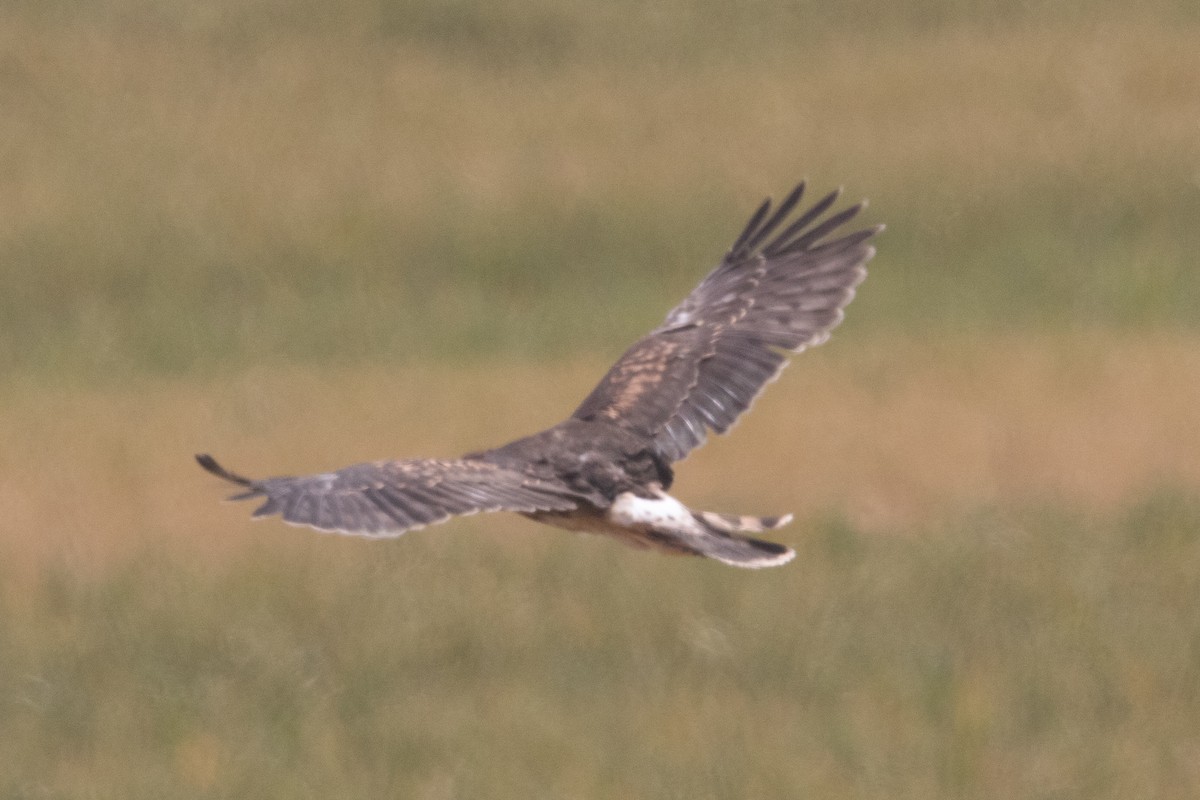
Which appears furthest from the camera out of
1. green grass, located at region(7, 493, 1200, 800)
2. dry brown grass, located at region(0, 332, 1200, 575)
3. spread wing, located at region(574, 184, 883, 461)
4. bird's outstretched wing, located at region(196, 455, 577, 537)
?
dry brown grass, located at region(0, 332, 1200, 575)

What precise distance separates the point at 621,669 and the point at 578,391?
5.25 metres

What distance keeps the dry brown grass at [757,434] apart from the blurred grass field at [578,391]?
0.05 metres

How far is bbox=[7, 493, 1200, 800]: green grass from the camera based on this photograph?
8.58 m

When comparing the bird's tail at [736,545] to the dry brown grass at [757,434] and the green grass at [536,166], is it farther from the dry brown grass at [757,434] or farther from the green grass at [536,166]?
the green grass at [536,166]

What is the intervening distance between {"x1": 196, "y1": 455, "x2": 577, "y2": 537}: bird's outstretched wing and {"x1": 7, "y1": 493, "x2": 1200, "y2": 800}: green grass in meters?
2.63

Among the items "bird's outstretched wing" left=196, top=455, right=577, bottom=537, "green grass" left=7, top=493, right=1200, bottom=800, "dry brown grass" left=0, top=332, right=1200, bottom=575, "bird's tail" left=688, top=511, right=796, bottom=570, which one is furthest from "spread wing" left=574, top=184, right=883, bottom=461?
"dry brown grass" left=0, top=332, right=1200, bottom=575

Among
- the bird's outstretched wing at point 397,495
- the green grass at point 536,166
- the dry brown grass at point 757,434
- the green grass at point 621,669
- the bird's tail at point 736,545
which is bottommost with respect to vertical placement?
the bird's outstretched wing at point 397,495

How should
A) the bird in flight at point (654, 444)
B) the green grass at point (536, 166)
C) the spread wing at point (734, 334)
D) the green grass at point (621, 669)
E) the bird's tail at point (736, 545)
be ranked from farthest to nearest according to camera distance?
1. the green grass at point (536, 166)
2. the green grass at point (621, 669)
3. the spread wing at point (734, 334)
4. the bird's tail at point (736, 545)
5. the bird in flight at point (654, 444)

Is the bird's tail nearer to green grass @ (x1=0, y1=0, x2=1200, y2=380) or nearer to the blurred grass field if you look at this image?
the blurred grass field

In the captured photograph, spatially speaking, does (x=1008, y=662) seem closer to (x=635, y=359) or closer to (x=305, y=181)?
(x=635, y=359)

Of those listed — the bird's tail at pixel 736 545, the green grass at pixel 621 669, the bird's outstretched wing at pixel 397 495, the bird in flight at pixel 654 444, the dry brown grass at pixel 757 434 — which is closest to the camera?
the bird's outstretched wing at pixel 397 495

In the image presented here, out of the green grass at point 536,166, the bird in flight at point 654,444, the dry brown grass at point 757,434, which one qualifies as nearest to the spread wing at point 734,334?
the bird in flight at point 654,444

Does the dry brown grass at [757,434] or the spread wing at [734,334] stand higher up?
the dry brown grass at [757,434]

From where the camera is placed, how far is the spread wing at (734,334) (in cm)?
698
